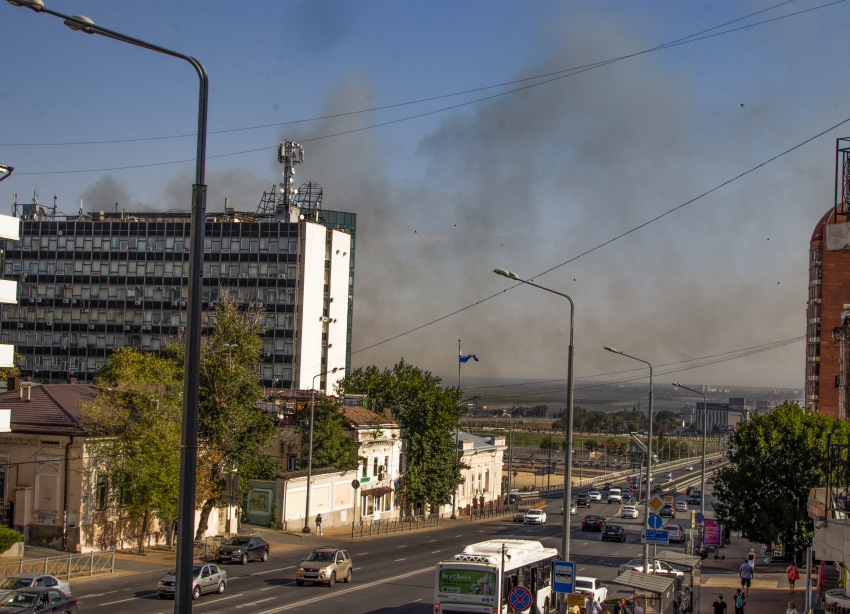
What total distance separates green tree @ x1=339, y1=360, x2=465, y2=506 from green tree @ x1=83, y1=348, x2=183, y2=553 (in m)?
32.1

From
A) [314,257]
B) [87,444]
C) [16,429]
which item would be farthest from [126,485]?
[314,257]

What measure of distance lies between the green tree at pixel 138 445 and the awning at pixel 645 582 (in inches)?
881

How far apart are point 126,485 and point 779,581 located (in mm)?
33494

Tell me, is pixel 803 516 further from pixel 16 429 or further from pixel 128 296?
pixel 128 296

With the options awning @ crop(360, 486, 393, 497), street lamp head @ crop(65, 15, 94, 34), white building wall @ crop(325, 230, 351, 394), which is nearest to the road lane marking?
street lamp head @ crop(65, 15, 94, 34)

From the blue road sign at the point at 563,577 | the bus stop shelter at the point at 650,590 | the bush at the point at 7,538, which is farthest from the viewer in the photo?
the bush at the point at 7,538

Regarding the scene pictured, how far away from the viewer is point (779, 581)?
140 ft

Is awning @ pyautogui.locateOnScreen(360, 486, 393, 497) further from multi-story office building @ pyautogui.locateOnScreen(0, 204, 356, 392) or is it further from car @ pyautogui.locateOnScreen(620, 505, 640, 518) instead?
multi-story office building @ pyautogui.locateOnScreen(0, 204, 356, 392)

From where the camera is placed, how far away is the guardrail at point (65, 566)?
31266mm

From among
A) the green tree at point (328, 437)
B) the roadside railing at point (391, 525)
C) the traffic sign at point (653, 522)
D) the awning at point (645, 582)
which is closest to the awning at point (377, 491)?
the roadside railing at point (391, 525)

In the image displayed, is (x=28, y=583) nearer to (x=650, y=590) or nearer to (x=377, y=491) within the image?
(x=650, y=590)

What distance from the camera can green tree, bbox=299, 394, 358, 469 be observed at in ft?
196

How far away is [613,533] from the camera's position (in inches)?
2306

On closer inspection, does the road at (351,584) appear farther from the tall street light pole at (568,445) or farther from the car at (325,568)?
the tall street light pole at (568,445)
